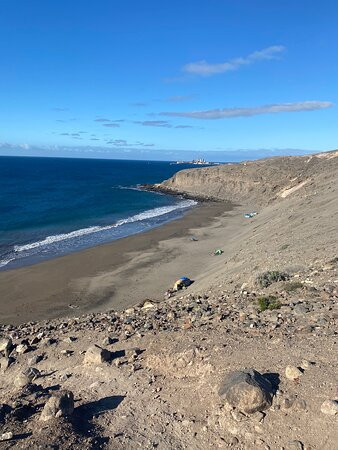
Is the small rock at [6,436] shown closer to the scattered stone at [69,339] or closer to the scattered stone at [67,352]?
the scattered stone at [67,352]

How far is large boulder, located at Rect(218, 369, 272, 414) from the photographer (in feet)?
25.1

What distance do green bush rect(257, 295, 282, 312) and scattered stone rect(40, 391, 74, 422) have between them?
653cm

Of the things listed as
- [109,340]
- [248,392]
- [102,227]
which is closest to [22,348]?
[109,340]

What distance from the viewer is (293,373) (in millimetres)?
8414

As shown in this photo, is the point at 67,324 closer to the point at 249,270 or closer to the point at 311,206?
the point at 249,270

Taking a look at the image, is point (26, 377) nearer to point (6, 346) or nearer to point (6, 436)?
point (6, 346)

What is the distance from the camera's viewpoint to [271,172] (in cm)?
8225

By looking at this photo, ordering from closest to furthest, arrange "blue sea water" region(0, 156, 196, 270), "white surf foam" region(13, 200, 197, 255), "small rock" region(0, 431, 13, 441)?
"small rock" region(0, 431, 13, 441)
"blue sea water" region(0, 156, 196, 270)
"white surf foam" region(13, 200, 197, 255)

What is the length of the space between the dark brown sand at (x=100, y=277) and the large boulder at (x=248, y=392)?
14820 millimetres

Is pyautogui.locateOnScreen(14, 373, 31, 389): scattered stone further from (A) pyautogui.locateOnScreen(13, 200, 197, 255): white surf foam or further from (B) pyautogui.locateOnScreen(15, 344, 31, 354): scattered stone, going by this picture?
(A) pyautogui.locateOnScreen(13, 200, 197, 255): white surf foam

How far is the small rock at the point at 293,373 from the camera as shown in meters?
8.38

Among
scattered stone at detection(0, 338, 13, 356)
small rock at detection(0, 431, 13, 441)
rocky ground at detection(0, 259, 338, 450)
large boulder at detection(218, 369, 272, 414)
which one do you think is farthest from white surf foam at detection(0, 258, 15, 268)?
large boulder at detection(218, 369, 272, 414)

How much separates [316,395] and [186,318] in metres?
5.69

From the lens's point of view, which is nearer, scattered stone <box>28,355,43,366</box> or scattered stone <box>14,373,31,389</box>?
scattered stone <box>14,373,31,389</box>
